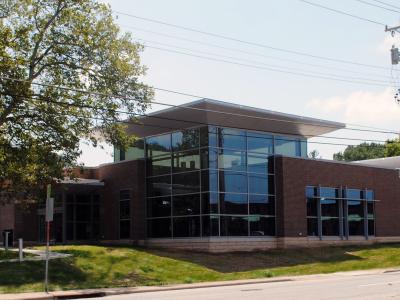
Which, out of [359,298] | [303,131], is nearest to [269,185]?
[303,131]

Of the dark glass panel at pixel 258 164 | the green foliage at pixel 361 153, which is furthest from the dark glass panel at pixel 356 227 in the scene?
the green foliage at pixel 361 153

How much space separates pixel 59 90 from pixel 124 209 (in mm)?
14416

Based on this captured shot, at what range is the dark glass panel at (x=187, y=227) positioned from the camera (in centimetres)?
3703

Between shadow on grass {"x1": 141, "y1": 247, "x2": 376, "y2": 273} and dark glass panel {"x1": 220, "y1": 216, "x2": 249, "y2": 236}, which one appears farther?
dark glass panel {"x1": 220, "y1": 216, "x2": 249, "y2": 236}

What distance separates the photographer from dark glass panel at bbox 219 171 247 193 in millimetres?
37062

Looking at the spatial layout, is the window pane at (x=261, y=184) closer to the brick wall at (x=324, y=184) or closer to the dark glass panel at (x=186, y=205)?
the brick wall at (x=324, y=184)

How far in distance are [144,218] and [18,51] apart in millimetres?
15492

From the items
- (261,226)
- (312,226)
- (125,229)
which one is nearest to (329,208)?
(312,226)

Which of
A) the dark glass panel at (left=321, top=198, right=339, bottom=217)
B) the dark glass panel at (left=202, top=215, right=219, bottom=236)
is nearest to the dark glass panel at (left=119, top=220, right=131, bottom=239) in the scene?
the dark glass panel at (left=202, top=215, right=219, bottom=236)

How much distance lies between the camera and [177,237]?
126 feet

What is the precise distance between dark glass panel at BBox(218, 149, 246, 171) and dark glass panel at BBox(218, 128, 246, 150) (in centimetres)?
38

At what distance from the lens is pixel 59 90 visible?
30.2 m

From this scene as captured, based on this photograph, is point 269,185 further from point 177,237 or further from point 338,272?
point 338,272

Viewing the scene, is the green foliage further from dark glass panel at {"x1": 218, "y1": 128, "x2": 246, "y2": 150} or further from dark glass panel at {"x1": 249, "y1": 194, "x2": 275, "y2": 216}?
dark glass panel at {"x1": 218, "y1": 128, "x2": 246, "y2": 150}
